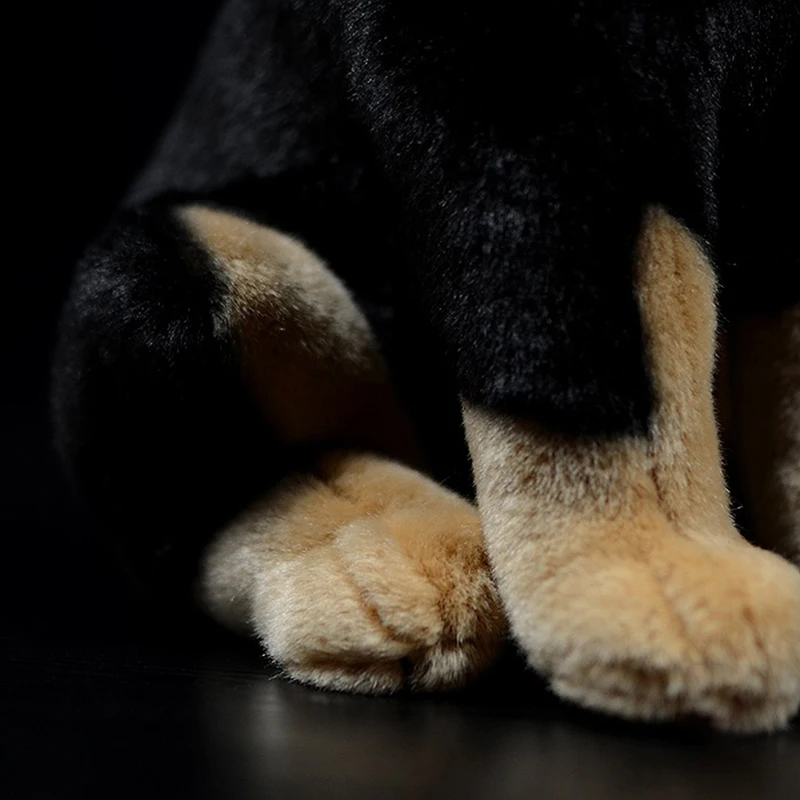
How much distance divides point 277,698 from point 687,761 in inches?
9.2

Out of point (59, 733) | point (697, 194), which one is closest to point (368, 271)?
point (697, 194)

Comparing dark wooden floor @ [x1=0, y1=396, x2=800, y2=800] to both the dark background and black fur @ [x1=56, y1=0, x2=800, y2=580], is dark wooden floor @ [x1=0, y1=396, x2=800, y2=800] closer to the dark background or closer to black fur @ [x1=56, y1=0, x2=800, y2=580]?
the dark background

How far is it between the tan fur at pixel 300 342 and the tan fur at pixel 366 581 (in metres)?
0.05

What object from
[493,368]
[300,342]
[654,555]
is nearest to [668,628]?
[654,555]

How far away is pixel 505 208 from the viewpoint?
726mm

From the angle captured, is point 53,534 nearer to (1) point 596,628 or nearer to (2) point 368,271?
(2) point 368,271

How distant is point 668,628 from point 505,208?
23 centimetres

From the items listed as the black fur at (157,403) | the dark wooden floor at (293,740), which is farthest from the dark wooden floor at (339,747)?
the black fur at (157,403)

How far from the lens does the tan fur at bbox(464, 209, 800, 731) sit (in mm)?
671

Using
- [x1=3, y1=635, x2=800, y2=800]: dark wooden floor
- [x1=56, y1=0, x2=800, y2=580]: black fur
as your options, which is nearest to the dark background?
[x1=3, y1=635, x2=800, y2=800]: dark wooden floor

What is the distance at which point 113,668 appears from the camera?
842 millimetres

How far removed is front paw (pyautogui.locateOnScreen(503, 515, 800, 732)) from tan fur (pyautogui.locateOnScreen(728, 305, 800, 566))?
134mm

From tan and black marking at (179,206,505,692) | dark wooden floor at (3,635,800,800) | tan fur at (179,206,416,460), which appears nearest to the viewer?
dark wooden floor at (3,635,800,800)

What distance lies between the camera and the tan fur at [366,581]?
2.48ft
